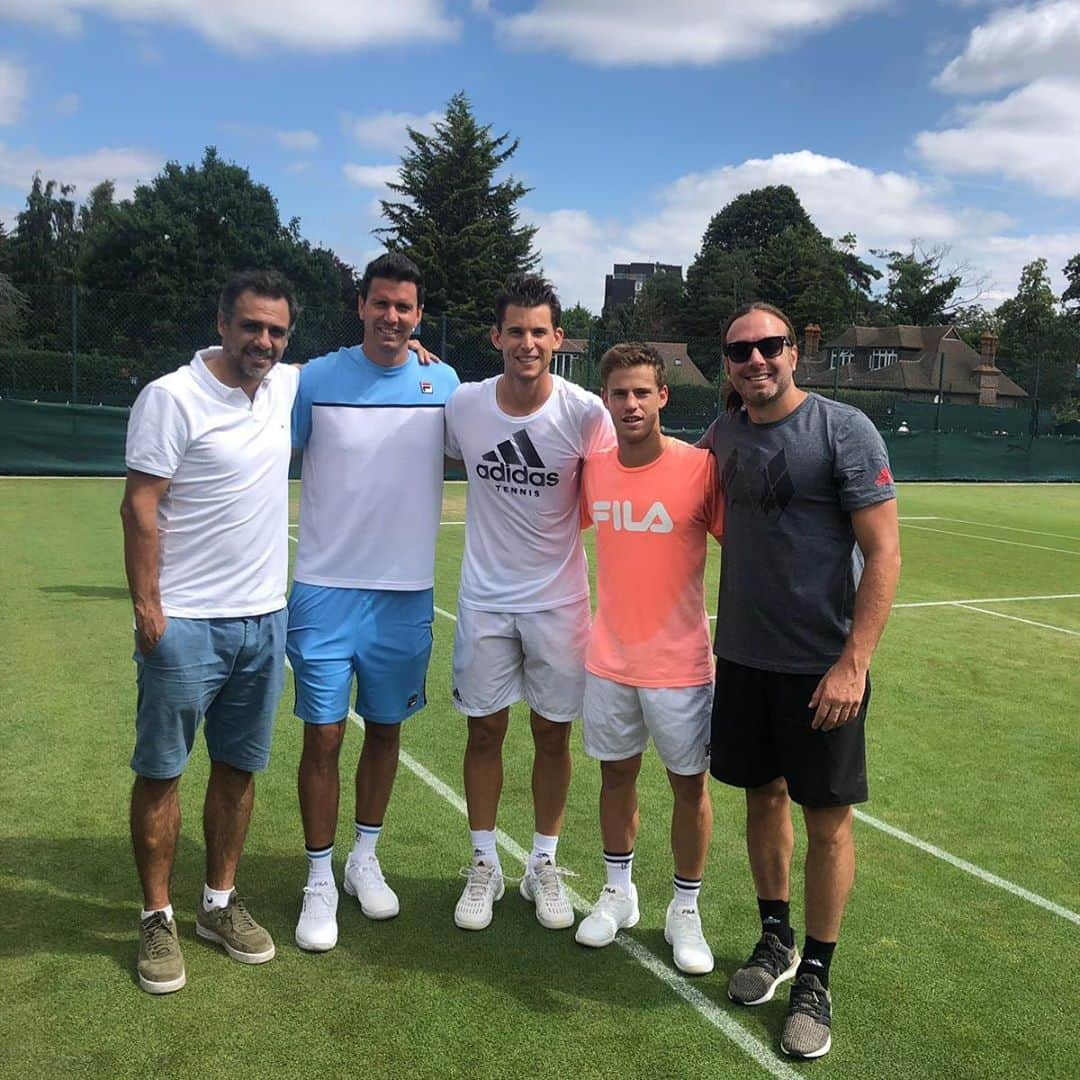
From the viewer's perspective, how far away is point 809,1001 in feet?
9.70

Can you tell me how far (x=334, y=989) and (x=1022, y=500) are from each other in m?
23.2

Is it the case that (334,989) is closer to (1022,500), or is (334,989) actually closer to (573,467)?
(573,467)

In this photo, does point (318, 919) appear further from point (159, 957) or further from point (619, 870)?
point (619, 870)

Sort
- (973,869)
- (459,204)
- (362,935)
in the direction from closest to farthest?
(362,935) → (973,869) → (459,204)

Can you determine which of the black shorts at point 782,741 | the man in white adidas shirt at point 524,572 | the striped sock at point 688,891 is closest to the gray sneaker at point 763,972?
the striped sock at point 688,891

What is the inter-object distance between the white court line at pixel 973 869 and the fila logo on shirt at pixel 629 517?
2.09 meters

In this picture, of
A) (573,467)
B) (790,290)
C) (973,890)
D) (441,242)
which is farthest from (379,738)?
(790,290)

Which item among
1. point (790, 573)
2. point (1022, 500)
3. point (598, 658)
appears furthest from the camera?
point (1022, 500)

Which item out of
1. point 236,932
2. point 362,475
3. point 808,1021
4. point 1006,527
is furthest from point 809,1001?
point 1006,527

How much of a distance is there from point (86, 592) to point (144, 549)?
6.21 metres

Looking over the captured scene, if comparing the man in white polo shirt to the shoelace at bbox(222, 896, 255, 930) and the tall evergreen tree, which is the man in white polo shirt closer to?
the shoelace at bbox(222, 896, 255, 930)

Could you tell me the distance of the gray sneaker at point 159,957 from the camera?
3031 millimetres

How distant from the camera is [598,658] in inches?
135

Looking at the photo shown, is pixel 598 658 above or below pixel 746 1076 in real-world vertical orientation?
above
